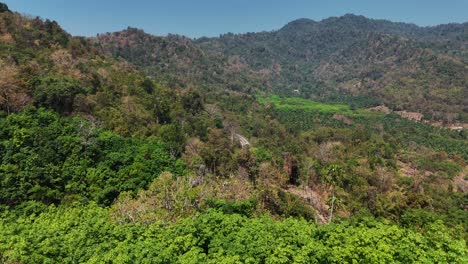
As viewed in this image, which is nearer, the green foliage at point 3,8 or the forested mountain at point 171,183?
the forested mountain at point 171,183

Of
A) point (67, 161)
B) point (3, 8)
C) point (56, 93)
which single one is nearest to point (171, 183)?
point (67, 161)

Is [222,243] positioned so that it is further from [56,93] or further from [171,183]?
[56,93]

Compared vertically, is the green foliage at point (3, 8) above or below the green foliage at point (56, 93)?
above

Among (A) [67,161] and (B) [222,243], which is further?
(A) [67,161]

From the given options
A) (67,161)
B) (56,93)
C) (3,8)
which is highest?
(3,8)

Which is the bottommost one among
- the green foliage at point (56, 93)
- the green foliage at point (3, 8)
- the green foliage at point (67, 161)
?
the green foliage at point (67, 161)

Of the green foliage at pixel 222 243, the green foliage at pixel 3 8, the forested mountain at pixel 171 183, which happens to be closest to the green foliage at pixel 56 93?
the forested mountain at pixel 171 183

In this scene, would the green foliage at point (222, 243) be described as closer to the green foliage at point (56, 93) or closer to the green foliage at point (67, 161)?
the green foliage at point (67, 161)

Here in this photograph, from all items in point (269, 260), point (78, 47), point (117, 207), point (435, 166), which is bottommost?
point (435, 166)

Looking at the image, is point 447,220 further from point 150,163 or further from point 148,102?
point 148,102

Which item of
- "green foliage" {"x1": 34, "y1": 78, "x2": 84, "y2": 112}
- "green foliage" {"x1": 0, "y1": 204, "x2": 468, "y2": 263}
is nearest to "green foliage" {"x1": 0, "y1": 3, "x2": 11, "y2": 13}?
"green foliage" {"x1": 34, "y1": 78, "x2": 84, "y2": 112}

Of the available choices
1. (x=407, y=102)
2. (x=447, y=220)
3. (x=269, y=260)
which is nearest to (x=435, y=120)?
(x=407, y=102)
